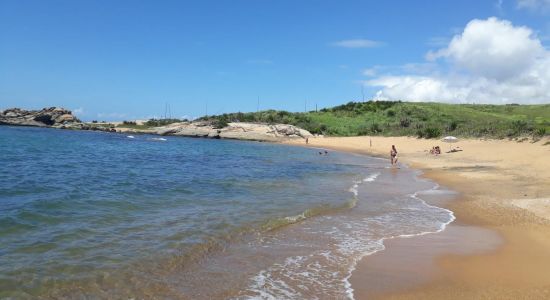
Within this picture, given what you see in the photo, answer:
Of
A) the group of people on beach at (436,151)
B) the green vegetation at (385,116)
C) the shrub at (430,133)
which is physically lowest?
the group of people on beach at (436,151)

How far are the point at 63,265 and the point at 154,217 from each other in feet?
15.6

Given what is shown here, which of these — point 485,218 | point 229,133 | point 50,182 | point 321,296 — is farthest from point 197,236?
point 229,133

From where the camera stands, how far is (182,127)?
284 ft

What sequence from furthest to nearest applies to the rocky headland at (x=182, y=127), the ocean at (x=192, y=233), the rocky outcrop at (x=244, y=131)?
the rocky headland at (x=182, y=127) → the rocky outcrop at (x=244, y=131) → the ocean at (x=192, y=233)

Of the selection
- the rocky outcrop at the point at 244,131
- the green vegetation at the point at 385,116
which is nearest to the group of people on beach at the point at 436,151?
the green vegetation at the point at 385,116

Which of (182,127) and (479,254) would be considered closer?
(479,254)

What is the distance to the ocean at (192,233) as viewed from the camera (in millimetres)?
7746

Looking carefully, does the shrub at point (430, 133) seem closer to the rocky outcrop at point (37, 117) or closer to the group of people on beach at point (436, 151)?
the group of people on beach at point (436, 151)

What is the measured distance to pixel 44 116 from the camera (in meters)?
99.8

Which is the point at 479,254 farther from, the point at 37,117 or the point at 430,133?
the point at 37,117

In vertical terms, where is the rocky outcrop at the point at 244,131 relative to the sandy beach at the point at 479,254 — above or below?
above

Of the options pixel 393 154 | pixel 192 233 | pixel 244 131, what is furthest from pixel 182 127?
pixel 192 233

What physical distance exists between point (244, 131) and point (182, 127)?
14327 millimetres

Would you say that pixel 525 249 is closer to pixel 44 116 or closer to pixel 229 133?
pixel 229 133
